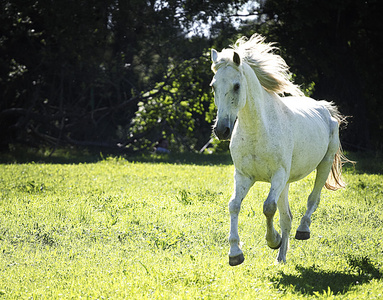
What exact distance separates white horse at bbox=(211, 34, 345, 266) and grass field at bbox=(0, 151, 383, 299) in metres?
0.47

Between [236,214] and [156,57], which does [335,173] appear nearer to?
[236,214]

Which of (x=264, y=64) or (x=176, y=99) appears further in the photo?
(x=176, y=99)

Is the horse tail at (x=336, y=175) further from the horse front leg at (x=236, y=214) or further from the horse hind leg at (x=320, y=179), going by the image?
the horse front leg at (x=236, y=214)

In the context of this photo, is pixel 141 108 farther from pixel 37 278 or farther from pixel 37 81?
pixel 37 278

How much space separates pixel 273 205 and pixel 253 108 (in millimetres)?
1091

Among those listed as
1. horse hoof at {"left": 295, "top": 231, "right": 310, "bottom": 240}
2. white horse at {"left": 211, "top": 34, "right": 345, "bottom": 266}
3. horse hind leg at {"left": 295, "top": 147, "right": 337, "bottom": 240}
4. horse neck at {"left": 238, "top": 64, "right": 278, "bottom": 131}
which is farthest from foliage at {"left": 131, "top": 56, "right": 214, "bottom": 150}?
horse neck at {"left": 238, "top": 64, "right": 278, "bottom": 131}

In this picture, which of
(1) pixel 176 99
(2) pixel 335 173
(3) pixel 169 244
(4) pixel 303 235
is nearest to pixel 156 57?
(1) pixel 176 99

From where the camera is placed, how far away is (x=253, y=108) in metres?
5.75

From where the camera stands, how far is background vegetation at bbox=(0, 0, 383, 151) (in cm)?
1812

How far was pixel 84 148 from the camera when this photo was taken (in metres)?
21.2

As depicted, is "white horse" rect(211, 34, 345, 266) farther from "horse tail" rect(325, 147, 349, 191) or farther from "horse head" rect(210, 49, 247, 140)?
"horse tail" rect(325, 147, 349, 191)

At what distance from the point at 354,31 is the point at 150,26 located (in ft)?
24.2

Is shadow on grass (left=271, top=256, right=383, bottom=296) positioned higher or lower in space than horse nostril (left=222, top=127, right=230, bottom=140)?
lower

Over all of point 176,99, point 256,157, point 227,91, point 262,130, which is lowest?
point 176,99
